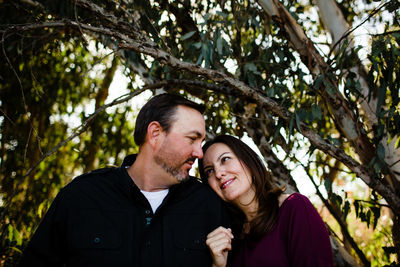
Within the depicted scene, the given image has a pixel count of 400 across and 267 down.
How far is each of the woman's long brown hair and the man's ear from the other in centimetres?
32

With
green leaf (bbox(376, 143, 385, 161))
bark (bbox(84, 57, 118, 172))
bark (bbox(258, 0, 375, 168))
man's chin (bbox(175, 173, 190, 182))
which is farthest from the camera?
bark (bbox(84, 57, 118, 172))

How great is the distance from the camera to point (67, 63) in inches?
197

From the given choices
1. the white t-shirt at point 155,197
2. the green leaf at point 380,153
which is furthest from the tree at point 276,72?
the white t-shirt at point 155,197

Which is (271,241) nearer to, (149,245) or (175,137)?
(149,245)

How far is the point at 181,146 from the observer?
2.11m

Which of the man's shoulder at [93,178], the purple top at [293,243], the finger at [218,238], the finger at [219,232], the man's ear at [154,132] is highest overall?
the man's ear at [154,132]

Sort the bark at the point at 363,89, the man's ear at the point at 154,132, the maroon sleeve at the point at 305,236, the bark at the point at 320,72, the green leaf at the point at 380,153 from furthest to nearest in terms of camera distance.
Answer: the bark at the point at 363,89 < the bark at the point at 320,72 < the green leaf at the point at 380,153 < the man's ear at the point at 154,132 < the maroon sleeve at the point at 305,236

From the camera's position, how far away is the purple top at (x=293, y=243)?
5.75 feet

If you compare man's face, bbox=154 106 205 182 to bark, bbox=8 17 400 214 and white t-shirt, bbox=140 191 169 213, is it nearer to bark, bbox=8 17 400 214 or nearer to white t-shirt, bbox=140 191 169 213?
white t-shirt, bbox=140 191 169 213

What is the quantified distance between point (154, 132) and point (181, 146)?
8.0 inches

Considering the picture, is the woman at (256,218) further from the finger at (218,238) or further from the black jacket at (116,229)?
the black jacket at (116,229)

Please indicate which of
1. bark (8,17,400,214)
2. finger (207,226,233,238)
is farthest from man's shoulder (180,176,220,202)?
bark (8,17,400,214)

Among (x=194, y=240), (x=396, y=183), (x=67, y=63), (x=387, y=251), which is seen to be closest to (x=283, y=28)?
(x=396, y=183)

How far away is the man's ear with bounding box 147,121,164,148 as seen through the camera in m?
2.17
